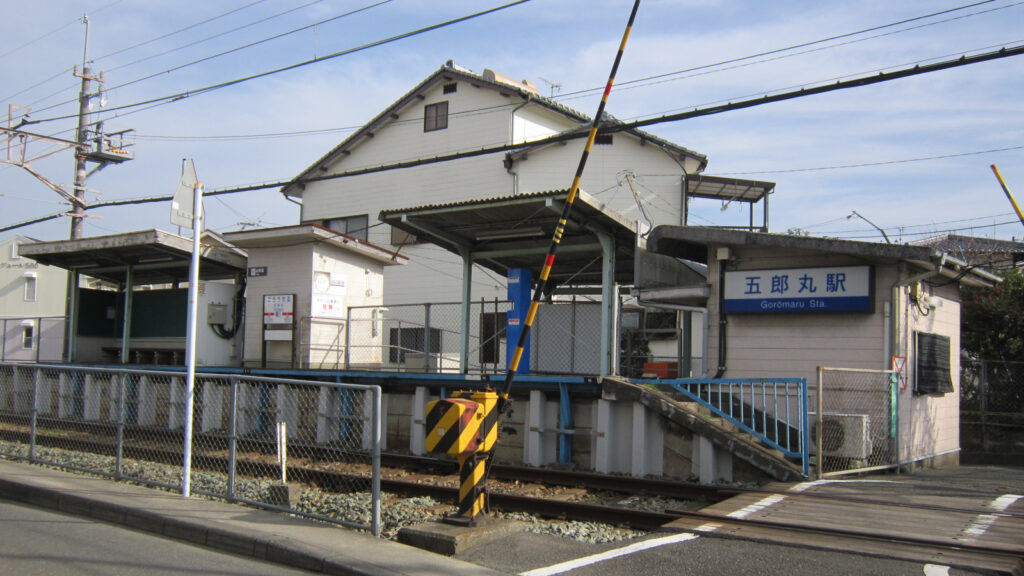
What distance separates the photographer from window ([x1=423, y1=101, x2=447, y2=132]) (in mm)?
28438

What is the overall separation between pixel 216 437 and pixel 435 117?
1964 cm

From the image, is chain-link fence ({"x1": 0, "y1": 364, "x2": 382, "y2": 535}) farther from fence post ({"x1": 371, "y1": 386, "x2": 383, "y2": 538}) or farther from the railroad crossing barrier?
the railroad crossing barrier

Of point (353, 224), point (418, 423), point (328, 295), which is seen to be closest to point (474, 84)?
point (353, 224)

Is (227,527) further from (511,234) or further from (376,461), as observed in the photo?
(511,234)

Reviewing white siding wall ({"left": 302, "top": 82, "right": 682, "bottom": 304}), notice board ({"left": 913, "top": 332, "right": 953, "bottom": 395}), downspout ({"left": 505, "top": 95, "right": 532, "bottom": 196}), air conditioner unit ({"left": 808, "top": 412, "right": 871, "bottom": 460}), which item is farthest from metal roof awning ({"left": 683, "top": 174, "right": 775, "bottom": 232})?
air conditioner unit ({"left": 808, "top": 412, "right": 871, "bottom": 460})

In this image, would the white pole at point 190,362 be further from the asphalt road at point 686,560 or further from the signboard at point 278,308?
the signboard at point 278,308

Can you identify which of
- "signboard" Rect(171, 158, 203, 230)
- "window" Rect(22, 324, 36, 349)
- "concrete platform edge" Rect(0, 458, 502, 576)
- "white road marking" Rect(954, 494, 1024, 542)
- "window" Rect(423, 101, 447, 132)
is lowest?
"concrete platform edge" Rect(0, 458, 502, 576)

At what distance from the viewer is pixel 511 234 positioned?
14625 mm

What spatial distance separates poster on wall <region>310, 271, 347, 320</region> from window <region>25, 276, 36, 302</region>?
2996cm

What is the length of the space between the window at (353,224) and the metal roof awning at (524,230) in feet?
46.6

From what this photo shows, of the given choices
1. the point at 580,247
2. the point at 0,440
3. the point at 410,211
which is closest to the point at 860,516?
the point at 580,247

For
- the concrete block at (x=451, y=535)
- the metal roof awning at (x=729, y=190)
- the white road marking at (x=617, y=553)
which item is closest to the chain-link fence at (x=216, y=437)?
the concrete block at (x=451, y=535)

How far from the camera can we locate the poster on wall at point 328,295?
17141 mm

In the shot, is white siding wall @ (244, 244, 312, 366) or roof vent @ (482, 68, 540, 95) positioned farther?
roof vent @ (482, 68, 540, 95)
